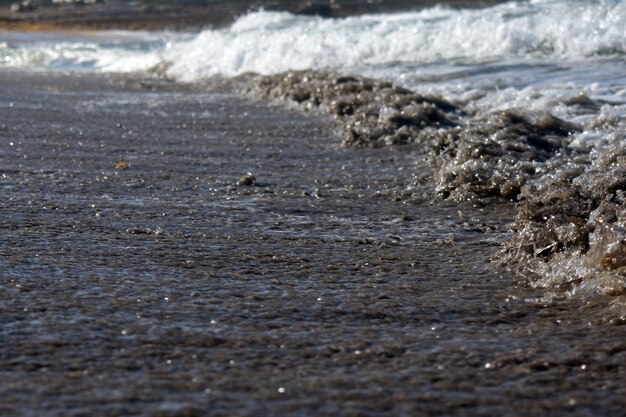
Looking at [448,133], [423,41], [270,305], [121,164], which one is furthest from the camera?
[423,41]

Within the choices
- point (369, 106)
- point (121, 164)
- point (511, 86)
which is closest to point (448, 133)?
point (369, 106)

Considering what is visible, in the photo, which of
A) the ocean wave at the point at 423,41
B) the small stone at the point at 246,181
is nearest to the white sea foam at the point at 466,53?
the ocean wave at the point at 423,41

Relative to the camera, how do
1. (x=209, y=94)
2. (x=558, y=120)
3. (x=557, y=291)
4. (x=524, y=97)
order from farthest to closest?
(x=209, y=94) < (x=524, y=97) < (x=558, y=120) < (x=557, y=291)

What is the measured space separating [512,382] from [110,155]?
3503 millimetres

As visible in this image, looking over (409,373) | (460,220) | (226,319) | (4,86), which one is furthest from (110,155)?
(4,86)

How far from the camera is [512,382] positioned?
1997 millimetres

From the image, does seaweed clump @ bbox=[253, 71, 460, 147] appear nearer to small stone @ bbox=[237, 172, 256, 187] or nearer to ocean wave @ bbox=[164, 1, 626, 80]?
small stone @ bbox=[237, 172, 256, 187]

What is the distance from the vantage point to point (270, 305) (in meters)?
2.53

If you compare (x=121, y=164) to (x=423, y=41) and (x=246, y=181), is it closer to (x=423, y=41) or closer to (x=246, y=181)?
(x=246, y=181)

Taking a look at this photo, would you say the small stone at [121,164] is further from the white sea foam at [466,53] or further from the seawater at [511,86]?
the white sea foam at [466,53]

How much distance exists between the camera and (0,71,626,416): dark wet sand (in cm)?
192

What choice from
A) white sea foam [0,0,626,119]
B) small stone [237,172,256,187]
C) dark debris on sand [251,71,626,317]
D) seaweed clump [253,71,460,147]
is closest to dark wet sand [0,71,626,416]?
small stone [237,172,256,187]

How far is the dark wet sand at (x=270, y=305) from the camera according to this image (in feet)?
6.30

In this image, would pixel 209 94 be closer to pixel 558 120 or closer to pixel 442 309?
pixel 558 120
